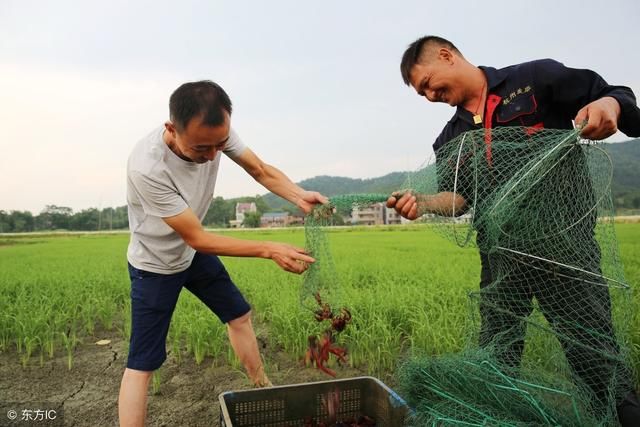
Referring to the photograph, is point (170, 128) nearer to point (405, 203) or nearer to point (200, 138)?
point (200, 138)

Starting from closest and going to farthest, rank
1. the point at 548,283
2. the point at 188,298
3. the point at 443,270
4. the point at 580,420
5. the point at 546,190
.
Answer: the point at 580,420
the point at 546,190
the point at 548,283
the point at 188,298
the point at 443,270

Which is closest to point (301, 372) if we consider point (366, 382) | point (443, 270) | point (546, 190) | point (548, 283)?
point (366, 382)

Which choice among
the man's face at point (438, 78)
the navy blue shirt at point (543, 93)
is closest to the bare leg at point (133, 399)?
the man's face at point (438, 78)

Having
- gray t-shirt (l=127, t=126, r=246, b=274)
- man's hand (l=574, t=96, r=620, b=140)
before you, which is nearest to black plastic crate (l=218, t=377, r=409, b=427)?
gray t-shirt (l=127, t=126, r=246, b=274)

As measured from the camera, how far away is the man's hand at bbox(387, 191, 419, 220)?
1.88 metres

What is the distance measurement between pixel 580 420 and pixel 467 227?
28.6 inches

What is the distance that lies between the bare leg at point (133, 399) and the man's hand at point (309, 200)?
40.5 inches

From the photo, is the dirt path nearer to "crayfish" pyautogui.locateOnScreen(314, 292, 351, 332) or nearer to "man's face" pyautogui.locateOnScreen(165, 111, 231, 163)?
"crayfish" pyautogui.locateOnScreen(314, 292, 351, 332)

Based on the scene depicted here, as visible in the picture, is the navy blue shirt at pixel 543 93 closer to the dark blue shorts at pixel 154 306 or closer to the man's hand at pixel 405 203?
the man's hand at pixel 405 203

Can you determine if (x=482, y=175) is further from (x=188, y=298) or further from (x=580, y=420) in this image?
(x=188, y=298)

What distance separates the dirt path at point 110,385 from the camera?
2676mm

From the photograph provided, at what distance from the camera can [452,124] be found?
2.30 metres

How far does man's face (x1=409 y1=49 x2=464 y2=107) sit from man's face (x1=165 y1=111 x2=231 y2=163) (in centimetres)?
81

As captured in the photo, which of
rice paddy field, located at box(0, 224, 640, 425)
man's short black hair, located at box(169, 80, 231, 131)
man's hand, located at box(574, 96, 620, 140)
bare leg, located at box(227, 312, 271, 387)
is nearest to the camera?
man's hand, located at box(574, 96, 620, 140)
